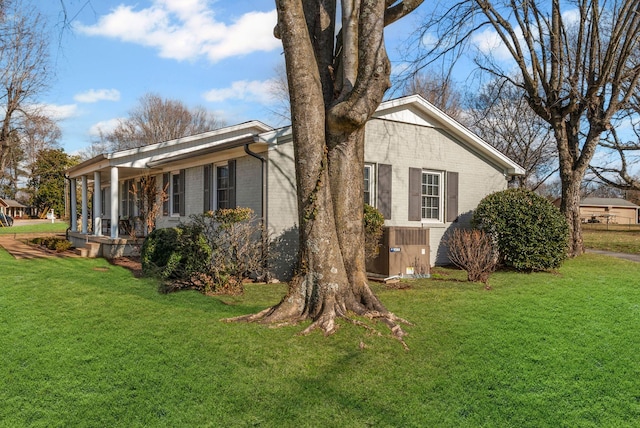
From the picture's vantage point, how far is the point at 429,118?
12.5 meters

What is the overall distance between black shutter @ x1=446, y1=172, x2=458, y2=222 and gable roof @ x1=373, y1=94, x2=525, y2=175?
3.72ft

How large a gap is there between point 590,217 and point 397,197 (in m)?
55.2

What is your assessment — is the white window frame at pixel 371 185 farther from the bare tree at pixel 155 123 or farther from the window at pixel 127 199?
the bare tree at pixel 155 123

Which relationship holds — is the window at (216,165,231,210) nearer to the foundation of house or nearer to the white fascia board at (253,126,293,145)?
the white fascia board at (253,126,293,145)

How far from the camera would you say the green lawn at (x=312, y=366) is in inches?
142

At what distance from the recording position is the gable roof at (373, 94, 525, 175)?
38.1ft

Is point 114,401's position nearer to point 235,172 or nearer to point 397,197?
point 235,172

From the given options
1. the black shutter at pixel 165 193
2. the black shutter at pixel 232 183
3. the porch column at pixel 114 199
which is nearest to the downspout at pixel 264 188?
the black shutter at pixel 232 183

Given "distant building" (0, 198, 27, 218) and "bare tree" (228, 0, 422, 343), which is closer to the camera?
"bare tree" (228, 0, 422, 343)

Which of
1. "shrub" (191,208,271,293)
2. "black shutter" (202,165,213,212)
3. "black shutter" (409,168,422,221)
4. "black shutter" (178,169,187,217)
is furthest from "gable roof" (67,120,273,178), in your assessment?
"shrub" (191,208,271,293)

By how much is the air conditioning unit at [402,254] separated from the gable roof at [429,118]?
3.11m

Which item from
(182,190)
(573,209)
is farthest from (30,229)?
(573,209)

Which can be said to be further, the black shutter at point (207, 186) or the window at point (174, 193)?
the window at point (174, 193)

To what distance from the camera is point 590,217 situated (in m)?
57.0
